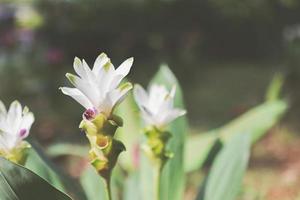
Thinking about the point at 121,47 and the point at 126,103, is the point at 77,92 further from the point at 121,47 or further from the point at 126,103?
the point at 121,47

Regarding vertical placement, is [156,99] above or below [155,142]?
above

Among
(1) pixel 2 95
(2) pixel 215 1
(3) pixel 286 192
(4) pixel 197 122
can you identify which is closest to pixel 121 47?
(2) pixel 215 1

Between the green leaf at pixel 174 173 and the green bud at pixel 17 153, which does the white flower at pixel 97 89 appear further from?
the green leaf at pixel 174 173

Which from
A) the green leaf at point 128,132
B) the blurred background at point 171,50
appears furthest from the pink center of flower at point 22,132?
the blurred background at point 171,50

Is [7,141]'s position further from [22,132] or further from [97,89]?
[97,89]

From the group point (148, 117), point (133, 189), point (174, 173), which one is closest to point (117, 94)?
point (148, 117)

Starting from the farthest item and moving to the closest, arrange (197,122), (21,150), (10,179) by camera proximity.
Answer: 1. (197,122)
2. (21,150)
3. (10,179)
